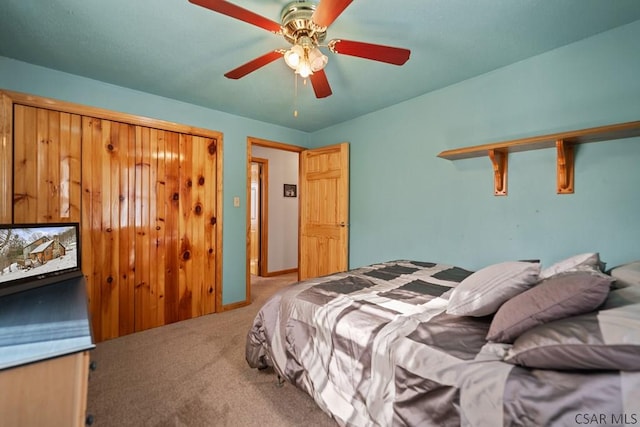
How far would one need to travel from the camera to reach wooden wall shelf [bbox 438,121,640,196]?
64.2 inches

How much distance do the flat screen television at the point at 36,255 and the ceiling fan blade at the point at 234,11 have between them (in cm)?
145

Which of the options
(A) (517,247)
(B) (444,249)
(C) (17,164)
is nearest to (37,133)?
(C) (17,164)

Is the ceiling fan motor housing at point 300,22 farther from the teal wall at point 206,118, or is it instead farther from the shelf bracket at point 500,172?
the teal wall at point 206,118

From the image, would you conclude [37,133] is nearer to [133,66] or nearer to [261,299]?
[133,66]

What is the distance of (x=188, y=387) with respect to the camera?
176cm

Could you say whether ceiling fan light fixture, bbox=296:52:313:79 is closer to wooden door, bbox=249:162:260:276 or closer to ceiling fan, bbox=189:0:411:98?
ceiling fan, bbox=189:0:411:98

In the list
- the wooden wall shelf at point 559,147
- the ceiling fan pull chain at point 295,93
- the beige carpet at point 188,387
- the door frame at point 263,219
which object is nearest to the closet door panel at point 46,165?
the beige carpet at point 188,387

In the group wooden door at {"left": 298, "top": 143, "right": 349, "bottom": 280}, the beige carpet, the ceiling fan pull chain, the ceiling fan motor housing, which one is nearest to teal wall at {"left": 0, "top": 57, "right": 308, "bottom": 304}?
wooden door at {"left": 298, "top": 143, "right": 349, "bottom": 280}

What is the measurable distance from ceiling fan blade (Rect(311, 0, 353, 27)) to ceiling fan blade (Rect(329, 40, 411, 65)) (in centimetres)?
18

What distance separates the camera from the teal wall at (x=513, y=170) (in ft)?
5.73

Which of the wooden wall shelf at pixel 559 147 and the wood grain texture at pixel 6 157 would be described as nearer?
the wooden wall shelf at pixel 559 147

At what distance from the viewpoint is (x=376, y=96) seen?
2.72 meters

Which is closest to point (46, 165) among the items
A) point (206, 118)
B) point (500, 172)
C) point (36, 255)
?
point (36, 255)

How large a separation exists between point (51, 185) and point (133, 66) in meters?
1.17
